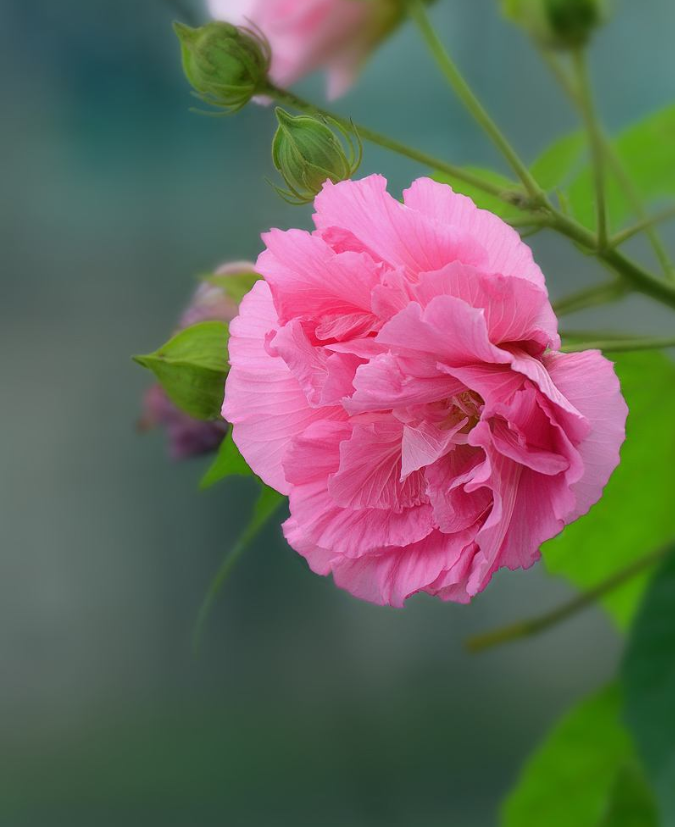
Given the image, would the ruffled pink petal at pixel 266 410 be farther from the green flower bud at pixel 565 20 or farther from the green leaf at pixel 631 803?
the green leaf at pixel 631 803

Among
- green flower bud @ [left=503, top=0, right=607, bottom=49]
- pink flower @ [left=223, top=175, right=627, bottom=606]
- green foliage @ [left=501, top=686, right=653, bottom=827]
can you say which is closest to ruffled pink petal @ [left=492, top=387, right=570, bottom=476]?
pink flower @ [left=223, top=175, right=627, bottom=606]

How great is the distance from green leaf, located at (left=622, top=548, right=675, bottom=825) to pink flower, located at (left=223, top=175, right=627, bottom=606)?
0.49ft

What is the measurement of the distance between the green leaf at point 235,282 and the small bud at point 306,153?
0.16 ft

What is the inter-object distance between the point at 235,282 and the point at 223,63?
0.05m

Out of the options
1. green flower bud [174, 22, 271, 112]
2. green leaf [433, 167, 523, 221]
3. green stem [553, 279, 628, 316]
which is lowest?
green stem [553, 279, 628, 316]

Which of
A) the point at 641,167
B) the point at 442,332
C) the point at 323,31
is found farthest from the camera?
the point at 641,167

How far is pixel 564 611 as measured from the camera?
1.06 feet

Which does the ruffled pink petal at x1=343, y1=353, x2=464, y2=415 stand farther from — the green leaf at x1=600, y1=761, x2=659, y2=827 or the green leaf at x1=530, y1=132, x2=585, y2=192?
the green leaf at x1=600, y1=761, x2=659, y2=827

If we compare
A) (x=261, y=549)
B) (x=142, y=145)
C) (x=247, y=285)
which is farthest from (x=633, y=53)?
(x=247, y=285)

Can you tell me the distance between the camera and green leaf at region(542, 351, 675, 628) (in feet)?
1.06

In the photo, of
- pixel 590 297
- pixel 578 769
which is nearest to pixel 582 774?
pixel 578 769

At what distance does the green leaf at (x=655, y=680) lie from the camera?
0.97ft

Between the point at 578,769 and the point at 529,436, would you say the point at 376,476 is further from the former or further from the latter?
the point at 578,769

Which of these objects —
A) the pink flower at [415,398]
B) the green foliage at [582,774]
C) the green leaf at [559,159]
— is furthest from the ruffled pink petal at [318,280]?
the green foliage at [582,774]
